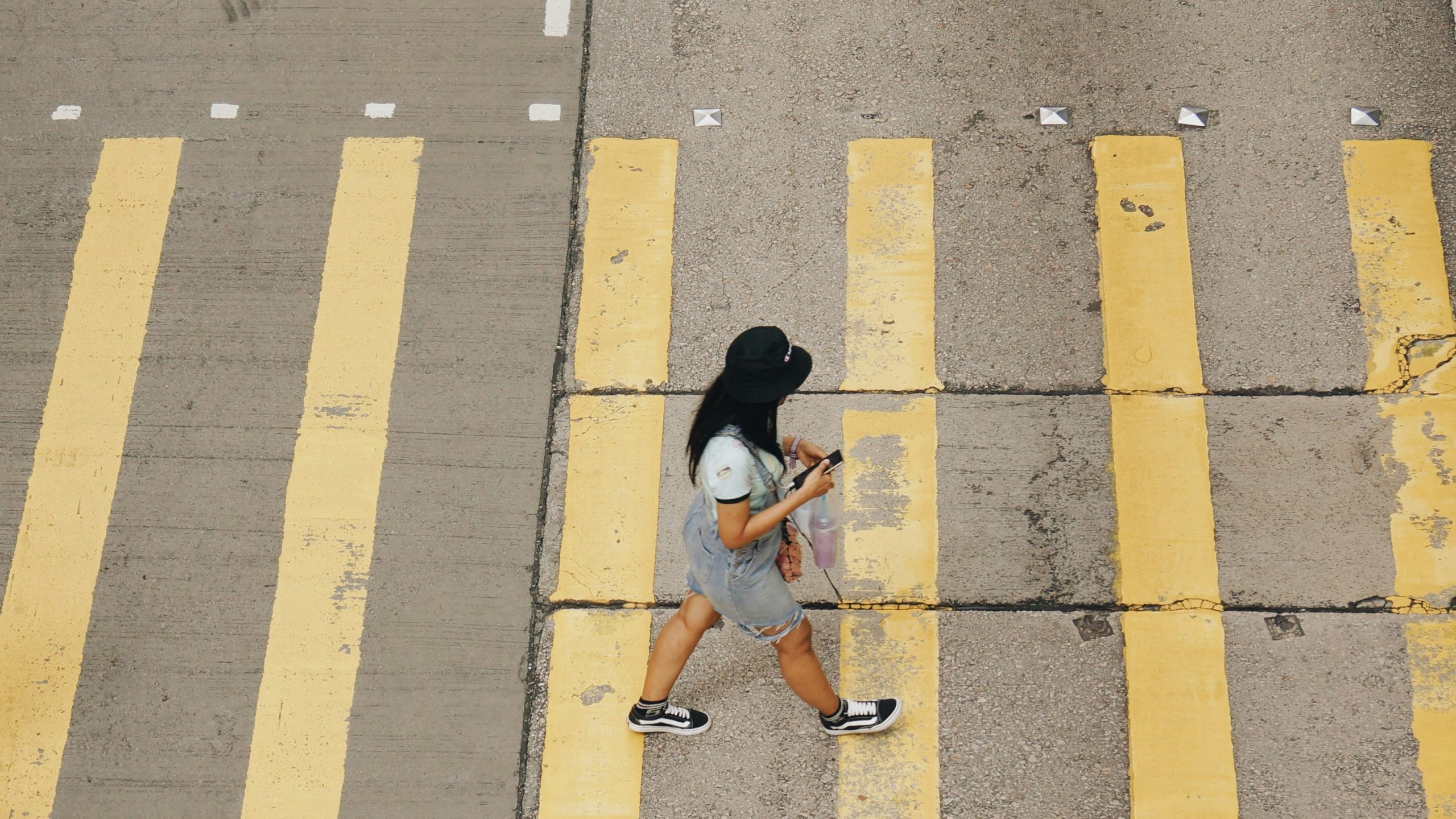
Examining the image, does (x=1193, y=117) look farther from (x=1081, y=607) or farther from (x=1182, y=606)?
(x=1081, y=607)

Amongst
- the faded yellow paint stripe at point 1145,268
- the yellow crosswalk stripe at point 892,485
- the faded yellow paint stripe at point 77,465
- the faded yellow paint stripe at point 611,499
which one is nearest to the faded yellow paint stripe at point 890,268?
the yellow crosswalk stripe at point 892,485

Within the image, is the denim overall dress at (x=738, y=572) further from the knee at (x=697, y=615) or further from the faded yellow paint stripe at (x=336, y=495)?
the faded yellow paint stripe at (x=336, y=495)

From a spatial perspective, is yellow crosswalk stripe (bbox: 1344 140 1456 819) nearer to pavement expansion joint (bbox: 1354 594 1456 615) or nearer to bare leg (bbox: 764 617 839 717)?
pavement expansion joint (bbox: 1354 594 1456 615)

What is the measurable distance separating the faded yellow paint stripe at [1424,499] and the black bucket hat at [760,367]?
3.20m

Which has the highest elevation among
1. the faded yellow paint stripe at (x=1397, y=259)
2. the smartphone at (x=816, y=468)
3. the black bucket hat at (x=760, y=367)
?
the faded yellow paint stripe at (x=1397, y=259)

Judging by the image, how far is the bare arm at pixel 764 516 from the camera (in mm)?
3422

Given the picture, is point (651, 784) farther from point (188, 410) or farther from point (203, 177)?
point (203, 177)

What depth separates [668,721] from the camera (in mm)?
4516

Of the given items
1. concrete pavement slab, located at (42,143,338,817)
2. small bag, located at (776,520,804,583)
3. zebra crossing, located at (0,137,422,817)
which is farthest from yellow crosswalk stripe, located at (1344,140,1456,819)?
concrete pavement slab, located at (42,143,338,817)

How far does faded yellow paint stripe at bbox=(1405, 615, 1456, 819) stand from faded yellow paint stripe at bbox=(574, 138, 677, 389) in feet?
11.4

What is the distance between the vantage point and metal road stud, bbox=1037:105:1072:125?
5.68 metres

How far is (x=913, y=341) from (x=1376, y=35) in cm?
312

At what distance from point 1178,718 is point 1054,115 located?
3052mm

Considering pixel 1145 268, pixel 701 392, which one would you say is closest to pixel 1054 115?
pixel 1145 268
